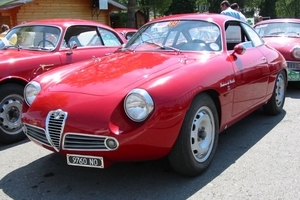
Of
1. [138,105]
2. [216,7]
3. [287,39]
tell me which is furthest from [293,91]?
[216,7]

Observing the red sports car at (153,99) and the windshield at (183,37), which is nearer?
the red sports car at (153,99)

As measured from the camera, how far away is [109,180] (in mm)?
3545

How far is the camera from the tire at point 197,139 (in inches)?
128

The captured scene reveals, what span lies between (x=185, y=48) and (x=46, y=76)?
163 centimetres

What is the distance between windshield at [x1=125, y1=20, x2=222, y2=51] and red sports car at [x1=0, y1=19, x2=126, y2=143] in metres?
1.45

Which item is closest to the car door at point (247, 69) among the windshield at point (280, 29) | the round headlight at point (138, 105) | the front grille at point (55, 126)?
the round headlight at point (138, 105)

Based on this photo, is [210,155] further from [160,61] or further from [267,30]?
[267,30]

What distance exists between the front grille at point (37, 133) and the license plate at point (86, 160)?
29cm

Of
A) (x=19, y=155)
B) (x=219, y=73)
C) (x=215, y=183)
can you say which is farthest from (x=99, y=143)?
(x=19, y=155)

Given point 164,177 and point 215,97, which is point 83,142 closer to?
point 164,177

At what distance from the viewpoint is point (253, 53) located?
475cm

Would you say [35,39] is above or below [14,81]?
above

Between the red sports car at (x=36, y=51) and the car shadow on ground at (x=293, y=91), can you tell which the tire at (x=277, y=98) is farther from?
the red sports car at (x=36, y=51)

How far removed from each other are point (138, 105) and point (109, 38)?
12.7ft
